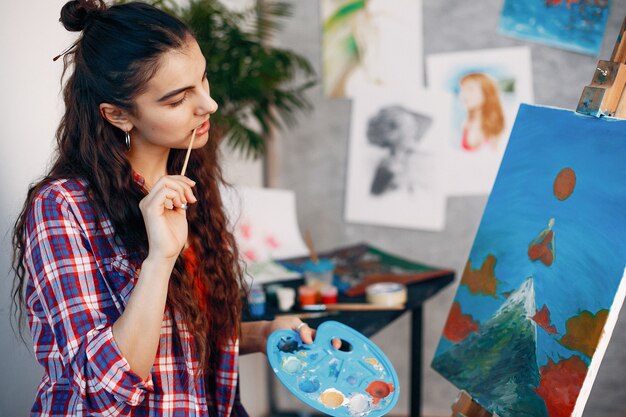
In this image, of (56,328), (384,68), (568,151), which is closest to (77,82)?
(56,328)

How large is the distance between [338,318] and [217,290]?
0.56 metres

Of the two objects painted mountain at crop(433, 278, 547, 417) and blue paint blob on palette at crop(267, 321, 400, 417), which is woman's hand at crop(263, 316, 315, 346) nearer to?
blue paint blob on palette at crop(267, 321, 400, 417)

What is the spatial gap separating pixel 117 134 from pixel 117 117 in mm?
50

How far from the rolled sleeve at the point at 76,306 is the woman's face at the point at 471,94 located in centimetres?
176

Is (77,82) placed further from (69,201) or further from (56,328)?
(56,328)

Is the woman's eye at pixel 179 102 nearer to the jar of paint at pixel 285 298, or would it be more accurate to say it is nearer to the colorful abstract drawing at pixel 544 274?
the colorful abstract drawing at pixel 544 274

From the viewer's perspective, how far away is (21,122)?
1380 mm

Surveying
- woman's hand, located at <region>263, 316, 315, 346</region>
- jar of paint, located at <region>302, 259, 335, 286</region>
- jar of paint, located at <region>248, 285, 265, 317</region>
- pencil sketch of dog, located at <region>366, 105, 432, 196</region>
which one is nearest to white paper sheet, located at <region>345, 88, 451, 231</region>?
pencil sketch of dog, located at <region>366, 105, 432, 196</region>

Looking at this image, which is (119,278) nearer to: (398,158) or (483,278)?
(483,278)

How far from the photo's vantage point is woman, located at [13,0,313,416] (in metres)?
1.04

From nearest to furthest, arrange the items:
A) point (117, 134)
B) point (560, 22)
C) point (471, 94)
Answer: point (117, 134) → point (560, 22) → point (471, 94)

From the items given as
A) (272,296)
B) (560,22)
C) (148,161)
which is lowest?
(272,296)

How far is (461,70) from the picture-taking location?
100 inches

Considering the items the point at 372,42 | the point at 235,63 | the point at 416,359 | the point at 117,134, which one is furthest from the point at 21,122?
the point at 372,42
